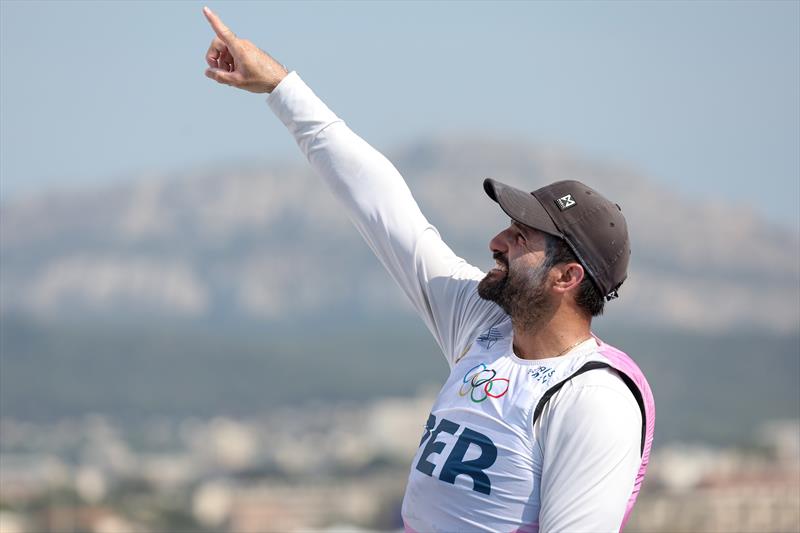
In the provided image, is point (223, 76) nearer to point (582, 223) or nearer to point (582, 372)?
point (582, 223)

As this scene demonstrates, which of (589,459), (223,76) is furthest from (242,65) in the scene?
(589,459)

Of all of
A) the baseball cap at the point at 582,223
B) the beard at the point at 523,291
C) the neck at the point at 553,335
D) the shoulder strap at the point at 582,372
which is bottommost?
the shoulder strap at the point at 582,372

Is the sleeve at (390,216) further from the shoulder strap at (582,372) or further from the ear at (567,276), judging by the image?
A: the shoulder strap at (582,372)

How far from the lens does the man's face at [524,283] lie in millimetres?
3033

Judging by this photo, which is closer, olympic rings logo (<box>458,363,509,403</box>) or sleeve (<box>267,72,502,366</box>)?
olympic rings logo (<box>458,363,509,403</box>)

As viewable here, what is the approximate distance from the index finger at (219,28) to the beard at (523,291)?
3.17 ft

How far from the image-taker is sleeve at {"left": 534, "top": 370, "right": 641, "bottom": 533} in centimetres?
278

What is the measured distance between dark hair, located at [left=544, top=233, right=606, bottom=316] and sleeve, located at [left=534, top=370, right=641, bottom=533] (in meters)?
0.28

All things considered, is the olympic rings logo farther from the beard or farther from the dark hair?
the dark hair

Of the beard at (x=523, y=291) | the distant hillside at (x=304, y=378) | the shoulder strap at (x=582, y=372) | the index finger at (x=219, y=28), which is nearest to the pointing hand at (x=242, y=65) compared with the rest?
the index finger at (x=219, y=28)

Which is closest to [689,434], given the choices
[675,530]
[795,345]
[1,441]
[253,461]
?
[795,345]

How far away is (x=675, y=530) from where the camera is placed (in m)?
52.9

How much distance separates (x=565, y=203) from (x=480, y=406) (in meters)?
0.52

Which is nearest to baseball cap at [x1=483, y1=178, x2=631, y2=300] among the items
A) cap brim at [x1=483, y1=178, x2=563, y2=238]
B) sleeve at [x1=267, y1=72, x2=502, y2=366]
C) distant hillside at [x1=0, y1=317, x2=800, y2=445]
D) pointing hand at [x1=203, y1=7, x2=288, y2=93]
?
cap brim at [x1=483, y1=178, x2=563, y2=238]
